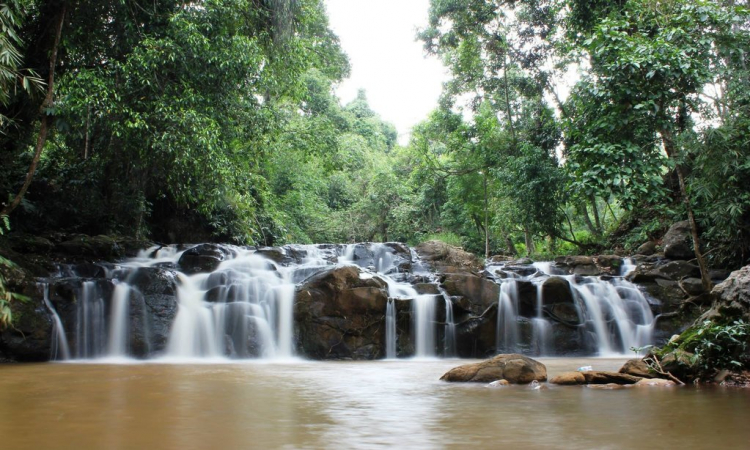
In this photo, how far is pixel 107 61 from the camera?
1089 centimetres

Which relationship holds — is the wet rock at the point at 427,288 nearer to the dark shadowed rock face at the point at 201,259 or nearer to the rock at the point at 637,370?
the dark shadowed rock face at the point at 201,259

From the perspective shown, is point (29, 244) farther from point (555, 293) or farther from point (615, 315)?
point (615, 315)

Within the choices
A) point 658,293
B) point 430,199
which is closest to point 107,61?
point 658,293

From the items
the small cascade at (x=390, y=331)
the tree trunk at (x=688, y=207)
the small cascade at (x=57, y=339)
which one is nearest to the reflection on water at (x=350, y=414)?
the small cascade at (x=57, y=339)

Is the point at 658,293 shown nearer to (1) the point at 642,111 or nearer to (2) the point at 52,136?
(1) the point at 642,111

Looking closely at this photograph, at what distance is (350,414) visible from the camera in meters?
4.31

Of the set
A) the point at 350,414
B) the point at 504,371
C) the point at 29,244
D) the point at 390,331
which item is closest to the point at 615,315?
the point at 390,331

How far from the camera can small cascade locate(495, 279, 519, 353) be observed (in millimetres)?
10758

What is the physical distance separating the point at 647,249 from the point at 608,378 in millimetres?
11240

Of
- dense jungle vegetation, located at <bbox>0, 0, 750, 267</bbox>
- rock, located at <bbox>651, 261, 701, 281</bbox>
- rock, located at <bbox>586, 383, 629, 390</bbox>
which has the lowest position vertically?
rock, located at <bbox>586, 383, 629, 390</bbox>

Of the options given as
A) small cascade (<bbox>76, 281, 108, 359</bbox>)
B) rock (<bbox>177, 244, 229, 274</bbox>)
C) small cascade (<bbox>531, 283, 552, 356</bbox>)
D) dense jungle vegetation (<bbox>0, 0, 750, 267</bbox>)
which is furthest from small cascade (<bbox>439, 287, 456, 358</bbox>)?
small cascade (<bbox>76, 281, 108, 359</bbox>)

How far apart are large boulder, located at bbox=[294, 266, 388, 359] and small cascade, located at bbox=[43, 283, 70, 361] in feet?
13.3

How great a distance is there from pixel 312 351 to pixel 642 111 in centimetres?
708

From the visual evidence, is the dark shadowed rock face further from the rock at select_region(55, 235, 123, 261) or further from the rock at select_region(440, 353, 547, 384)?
the rock at select_region(440, 353, 547, 384)
